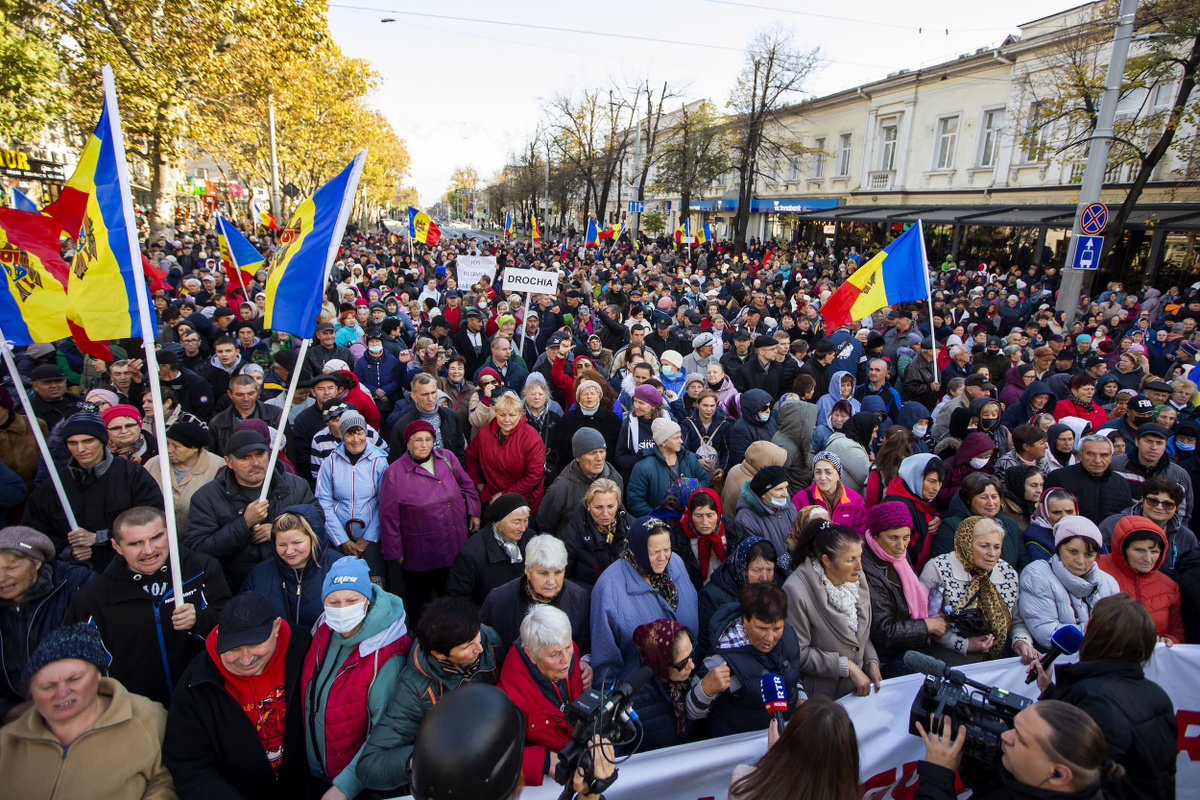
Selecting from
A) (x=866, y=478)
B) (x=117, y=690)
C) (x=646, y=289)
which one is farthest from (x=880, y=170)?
(x=117, y=690)

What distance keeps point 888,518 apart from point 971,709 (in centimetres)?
125

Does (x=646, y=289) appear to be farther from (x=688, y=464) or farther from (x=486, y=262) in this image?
(x=688, y=464)

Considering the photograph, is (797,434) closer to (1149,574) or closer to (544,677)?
(1149,574)

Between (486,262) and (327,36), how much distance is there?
11685 mm

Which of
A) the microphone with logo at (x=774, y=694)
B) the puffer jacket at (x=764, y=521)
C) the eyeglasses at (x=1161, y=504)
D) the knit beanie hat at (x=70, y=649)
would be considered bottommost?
the microphone with logo at (x=774, y=694)

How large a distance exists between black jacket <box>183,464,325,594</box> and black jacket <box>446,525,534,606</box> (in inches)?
32.3

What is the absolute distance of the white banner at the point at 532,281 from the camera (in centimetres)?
888

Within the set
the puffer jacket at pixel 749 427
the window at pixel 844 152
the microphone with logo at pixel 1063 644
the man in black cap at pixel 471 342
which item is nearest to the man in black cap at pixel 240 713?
the microphone with logo at pixel 1063 644

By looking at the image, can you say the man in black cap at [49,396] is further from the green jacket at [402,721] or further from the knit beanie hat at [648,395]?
the knit beanie hat at [648,395]

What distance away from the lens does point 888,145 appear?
30.5m

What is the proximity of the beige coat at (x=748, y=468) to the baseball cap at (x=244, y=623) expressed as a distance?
2814 millimetres

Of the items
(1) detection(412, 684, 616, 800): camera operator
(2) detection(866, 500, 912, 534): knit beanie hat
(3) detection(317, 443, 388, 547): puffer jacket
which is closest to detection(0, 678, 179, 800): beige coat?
(1) detection(412, 684, 616, 800): camera operator

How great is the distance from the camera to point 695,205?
151 ft

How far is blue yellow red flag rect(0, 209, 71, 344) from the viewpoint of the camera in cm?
370
